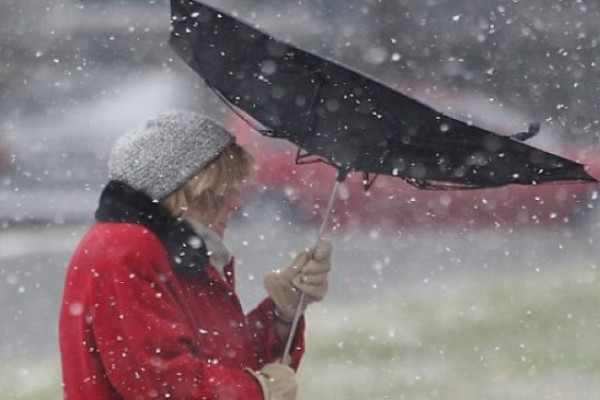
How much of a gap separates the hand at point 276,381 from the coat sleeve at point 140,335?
0.63ft

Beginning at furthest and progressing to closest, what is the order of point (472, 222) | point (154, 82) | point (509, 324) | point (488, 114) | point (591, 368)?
point (154, 82) < point (488, 114) < point (472, 222) < point (509, 324) < point (591, 368)

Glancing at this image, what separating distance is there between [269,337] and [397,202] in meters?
7.88

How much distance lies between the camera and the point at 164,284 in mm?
2955

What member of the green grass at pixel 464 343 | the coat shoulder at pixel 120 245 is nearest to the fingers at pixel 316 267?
the coat shoulder at pixel 120 245

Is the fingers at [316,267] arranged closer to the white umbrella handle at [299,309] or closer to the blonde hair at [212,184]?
the white umbrella handle at [299,309]

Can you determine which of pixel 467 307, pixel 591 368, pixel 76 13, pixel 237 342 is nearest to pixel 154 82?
pixel 76 13

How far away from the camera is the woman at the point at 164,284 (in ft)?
9.41

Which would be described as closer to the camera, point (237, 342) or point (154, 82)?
point (237, 342)

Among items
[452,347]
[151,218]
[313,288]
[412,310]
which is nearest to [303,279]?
Answer: [313,288]

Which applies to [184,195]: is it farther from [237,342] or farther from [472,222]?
[472,222]

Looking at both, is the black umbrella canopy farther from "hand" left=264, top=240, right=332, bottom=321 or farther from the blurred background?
the blurred background

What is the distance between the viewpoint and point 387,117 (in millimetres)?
3162

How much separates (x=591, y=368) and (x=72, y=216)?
229 inches

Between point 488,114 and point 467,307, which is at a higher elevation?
point 488,114
